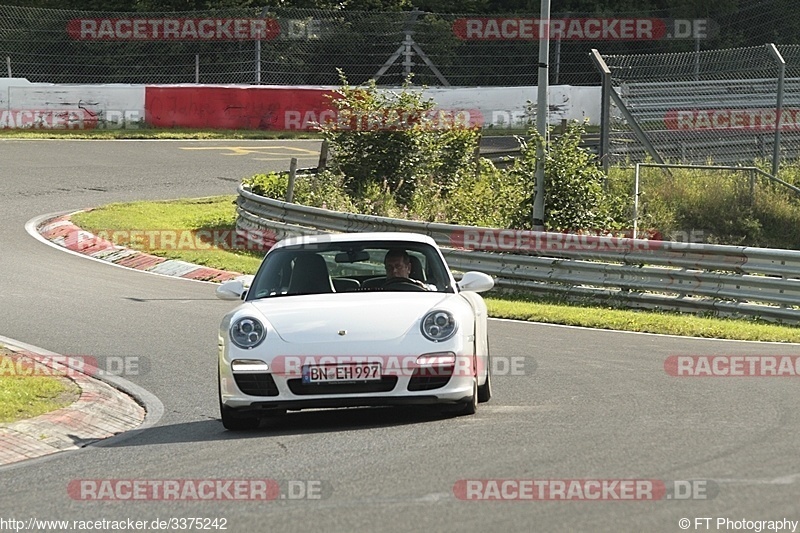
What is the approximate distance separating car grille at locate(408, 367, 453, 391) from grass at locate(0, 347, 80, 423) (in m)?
2.84

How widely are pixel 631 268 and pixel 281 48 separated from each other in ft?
68.0

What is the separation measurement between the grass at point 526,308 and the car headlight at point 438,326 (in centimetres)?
606

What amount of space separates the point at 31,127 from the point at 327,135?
1316cm

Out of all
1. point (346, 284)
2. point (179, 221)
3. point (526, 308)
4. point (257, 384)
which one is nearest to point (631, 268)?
point (526, 308)

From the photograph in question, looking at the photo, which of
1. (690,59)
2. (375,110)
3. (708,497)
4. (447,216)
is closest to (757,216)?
(447,216)

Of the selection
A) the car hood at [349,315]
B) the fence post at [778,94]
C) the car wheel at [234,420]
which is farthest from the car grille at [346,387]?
the fence post at [778,94]

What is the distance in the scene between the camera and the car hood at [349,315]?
853cm

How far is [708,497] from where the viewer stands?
20.4 feet

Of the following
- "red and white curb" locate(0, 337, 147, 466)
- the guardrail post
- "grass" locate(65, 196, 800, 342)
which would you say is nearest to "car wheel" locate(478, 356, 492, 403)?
"red and white curb" locate(0, 337, 147, 466)

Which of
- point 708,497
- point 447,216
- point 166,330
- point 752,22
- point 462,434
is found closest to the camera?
point 708,497

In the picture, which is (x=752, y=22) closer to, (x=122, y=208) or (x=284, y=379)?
(x=122, y=208)

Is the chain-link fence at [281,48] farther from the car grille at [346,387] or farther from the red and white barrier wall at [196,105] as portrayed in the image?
the car grille at [346,387]

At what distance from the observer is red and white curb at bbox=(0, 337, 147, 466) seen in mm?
8578

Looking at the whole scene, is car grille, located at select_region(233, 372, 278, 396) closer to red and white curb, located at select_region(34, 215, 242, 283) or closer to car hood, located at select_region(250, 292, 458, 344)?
car hood, located at select_region(250, 292, 458, 344)
